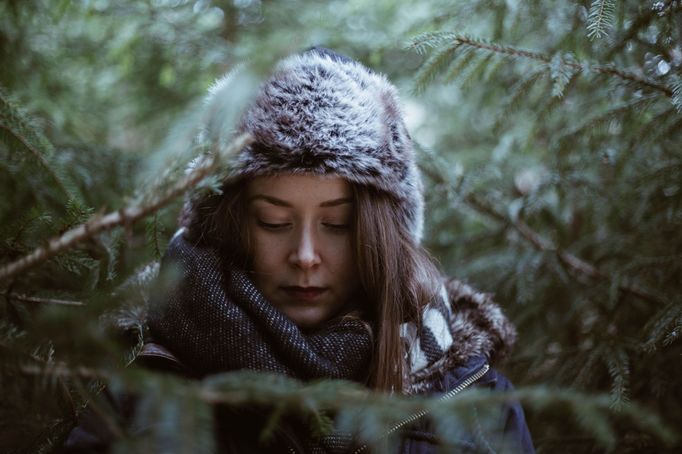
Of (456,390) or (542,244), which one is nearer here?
(456,390)

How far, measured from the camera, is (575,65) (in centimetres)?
191

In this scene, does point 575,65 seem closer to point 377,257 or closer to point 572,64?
point 572,64

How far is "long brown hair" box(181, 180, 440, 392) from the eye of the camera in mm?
1876

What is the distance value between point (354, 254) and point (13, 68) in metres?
2.18

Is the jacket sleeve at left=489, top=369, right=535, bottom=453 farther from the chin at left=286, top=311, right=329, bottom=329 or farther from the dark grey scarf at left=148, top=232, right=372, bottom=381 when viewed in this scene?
the chin at left=286, top=311, right=329, bottom=329

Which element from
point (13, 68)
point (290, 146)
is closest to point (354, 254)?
point (290, 146)

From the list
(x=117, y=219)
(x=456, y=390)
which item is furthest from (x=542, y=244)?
(x=117, y=219)

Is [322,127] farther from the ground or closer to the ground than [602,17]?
closer to the ground

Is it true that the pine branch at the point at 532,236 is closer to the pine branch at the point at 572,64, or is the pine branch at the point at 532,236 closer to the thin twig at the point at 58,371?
the pine branch at the point at 572,64

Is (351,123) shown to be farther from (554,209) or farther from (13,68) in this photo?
(13,68)

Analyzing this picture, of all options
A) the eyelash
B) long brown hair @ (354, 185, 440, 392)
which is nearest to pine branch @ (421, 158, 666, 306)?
long brown hair @ (354, 185, 440, 392)

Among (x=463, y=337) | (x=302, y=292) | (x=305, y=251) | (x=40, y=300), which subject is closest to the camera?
(x=40, y=300)

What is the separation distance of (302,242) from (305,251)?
35 millimetres

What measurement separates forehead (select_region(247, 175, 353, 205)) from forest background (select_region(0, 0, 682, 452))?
0.40m
